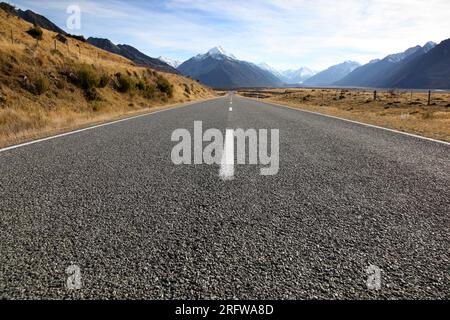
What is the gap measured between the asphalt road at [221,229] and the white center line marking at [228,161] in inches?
4.6

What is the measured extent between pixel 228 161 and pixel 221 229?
267 centimetres

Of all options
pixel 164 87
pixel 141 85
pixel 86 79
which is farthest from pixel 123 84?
pixel 164 87

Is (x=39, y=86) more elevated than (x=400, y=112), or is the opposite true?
(x=39, y=86)

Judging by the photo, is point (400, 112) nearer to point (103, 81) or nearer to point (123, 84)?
point (123, 84)

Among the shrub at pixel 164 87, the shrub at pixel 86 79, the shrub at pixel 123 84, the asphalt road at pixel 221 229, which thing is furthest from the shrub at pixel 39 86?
the shrub at pixel 164 87

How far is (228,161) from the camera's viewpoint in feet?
17.5

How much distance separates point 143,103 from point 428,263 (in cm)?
2576

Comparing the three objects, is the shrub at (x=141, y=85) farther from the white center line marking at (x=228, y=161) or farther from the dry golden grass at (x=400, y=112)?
the white center line marking at (x=228, y=161)

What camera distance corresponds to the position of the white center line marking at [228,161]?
4435 millimetres

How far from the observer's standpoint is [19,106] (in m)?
14.5

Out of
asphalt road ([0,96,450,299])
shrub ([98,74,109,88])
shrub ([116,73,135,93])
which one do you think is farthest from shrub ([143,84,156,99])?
asphalt road ([0,96,450,299])

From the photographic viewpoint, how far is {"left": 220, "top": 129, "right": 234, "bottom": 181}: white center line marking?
444 centimetres

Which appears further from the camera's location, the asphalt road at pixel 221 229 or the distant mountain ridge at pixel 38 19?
the distant mountain ridge at pixel 38 19

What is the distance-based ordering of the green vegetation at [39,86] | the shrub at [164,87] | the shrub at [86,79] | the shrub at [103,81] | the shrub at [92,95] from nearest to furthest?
1. the green vegetation at [39,86]
2. the shrub at [92,95]
3. the shrub at [86,79]
4. the shrub at [103,81]
5. the shrub at [164,87]
